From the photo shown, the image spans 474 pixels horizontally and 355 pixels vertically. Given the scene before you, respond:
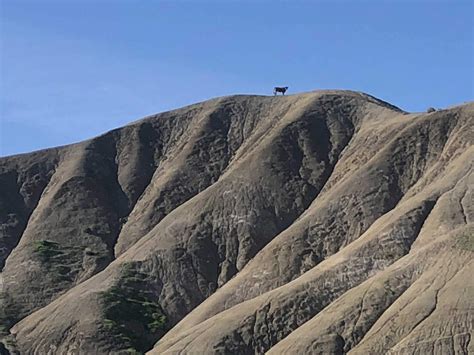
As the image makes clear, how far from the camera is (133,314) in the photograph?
4141 inches

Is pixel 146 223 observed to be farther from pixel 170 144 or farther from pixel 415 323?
pixel 415 323

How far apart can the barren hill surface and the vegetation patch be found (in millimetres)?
190

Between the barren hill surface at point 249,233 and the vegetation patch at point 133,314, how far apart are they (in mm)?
190

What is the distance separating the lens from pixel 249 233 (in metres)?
113

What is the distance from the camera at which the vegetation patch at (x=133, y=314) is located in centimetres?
10156

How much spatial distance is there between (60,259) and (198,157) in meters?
24.3

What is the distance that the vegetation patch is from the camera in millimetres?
101562

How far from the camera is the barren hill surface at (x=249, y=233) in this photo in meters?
83.1

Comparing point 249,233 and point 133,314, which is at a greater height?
point 249,233

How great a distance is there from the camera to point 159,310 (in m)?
107

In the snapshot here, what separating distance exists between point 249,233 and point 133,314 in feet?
54.6

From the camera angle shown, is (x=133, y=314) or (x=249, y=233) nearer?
(x=133, y=314)

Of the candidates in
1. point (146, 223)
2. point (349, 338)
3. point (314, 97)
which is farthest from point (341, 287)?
point (314, 97)

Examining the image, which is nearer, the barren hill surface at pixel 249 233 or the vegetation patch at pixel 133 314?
the barren hill surface at pixel 249 233
